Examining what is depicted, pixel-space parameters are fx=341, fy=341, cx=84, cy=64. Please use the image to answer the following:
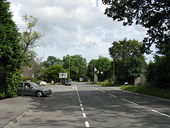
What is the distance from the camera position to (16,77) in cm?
3284

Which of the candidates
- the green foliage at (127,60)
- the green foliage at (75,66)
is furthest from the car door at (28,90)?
the green foliage at (75,66)

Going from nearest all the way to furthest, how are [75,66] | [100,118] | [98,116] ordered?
1. [100,118]
2. [98,116]
3. [75,66]

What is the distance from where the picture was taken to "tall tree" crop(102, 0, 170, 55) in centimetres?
3097

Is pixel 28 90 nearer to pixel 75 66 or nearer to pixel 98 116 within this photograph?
pixel 98 116

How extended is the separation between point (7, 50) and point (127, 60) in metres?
66.4

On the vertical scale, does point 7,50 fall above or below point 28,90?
above

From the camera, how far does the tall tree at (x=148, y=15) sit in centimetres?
3097

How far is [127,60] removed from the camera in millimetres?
90875

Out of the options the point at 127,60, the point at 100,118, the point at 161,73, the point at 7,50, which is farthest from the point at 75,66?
the point at 100,118

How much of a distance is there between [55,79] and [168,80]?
8280 cm

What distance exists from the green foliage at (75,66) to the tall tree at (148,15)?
488 ft

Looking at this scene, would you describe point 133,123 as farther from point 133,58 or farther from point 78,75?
point 78,75

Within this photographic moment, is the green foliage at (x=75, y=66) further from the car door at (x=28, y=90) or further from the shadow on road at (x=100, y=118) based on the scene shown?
the shadow on road at (x=100, y=118)

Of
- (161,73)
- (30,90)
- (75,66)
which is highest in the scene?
(75,66)
